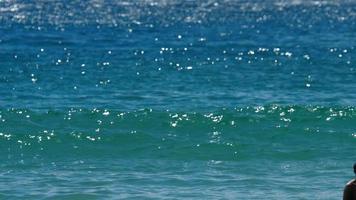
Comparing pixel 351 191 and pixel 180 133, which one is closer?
pixel 351 191

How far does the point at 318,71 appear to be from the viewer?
30.6 metres

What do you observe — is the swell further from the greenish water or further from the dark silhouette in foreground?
the dark silhouette in foreground

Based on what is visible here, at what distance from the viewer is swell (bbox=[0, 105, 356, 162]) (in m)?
19.5

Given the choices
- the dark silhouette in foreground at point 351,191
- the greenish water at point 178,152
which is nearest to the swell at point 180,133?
the greenish water at point 178,152

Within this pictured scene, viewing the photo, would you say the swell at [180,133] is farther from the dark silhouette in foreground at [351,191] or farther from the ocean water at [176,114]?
the dark silhouette in foreground at [351,191]

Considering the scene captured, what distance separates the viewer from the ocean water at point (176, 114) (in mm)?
17031

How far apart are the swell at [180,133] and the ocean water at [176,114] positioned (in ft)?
0.13

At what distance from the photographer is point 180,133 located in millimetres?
21156

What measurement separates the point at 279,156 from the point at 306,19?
36095mm

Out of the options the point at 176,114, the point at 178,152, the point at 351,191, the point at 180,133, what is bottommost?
the point at 351,191

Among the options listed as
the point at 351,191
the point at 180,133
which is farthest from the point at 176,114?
the point at 351,191

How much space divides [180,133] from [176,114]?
1.74m

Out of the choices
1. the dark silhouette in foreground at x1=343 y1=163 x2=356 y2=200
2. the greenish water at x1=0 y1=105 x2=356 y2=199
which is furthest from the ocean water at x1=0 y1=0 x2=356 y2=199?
the dark silhouette in foreground at x1=343 y1=163 x2=356 y2=200

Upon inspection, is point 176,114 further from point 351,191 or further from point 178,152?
point 351,191
